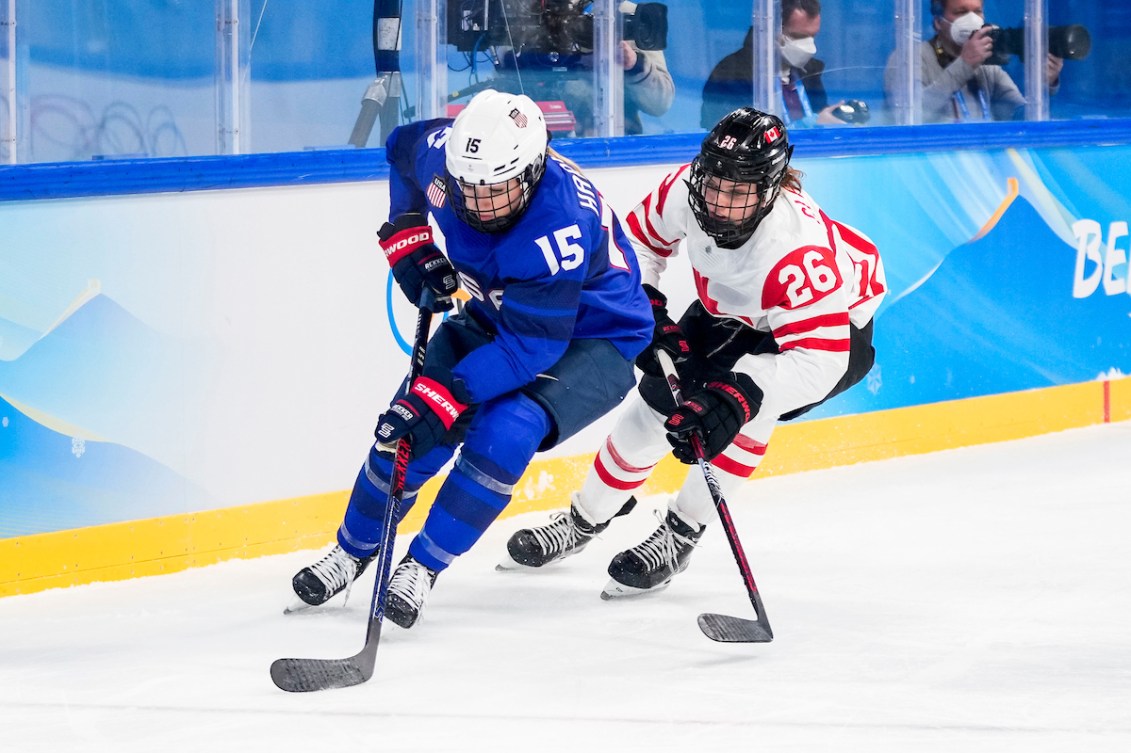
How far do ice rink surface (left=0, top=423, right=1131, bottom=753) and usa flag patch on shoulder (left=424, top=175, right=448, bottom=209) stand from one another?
0.86 m

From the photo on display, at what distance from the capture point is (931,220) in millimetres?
5004

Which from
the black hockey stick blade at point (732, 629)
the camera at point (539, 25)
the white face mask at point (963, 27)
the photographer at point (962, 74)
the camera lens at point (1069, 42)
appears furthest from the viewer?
the camera lens at point (1069, 42)

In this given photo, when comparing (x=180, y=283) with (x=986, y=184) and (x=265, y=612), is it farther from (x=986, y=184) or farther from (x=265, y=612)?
(x=986, y=184)

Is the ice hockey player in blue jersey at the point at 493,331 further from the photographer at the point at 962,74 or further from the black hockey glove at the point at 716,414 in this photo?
the photographer at the point at 962,74

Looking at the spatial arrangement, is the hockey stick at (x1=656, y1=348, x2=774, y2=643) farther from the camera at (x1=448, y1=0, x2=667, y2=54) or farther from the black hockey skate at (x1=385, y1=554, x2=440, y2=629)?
the camera at (x1=448, y1=0, x2=667, y2=54)

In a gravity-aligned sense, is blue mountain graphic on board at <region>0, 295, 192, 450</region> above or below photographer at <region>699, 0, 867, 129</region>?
below

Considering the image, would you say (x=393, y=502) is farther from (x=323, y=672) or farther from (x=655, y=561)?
(x=655, y=561)

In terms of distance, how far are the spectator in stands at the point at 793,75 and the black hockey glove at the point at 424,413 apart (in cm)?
230

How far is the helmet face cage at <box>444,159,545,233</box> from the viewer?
282cm

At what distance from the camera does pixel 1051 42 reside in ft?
18.7

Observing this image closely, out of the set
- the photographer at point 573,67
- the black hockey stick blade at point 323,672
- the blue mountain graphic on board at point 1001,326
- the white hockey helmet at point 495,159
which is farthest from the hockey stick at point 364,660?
the blue mountain graphic on board at point 1001,326

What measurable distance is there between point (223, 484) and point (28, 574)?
0.50 meters

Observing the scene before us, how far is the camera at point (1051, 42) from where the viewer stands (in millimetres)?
5586

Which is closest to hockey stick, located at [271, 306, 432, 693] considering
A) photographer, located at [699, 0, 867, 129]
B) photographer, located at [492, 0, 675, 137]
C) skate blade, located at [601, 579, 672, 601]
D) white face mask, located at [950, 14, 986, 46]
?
skate blade, located at [601, 579, 672, 601]
